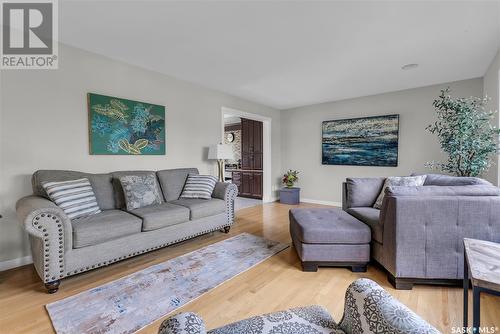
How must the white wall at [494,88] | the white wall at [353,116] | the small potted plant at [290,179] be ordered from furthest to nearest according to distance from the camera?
the small potted plant at [290,179] → the white wall at [353,116] → the white wall at [494,88]

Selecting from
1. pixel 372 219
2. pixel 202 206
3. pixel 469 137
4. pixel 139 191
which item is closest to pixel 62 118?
pixel 139 191

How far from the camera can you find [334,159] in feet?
16.9

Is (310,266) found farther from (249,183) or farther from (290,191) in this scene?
(249,183)

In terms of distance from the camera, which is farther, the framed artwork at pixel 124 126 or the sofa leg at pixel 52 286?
the framed artwork at pixel 124 126

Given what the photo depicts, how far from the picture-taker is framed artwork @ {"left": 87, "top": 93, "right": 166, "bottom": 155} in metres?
2.87

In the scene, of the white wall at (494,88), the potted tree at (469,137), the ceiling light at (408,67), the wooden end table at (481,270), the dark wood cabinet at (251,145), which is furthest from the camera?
the dark wood cabinet at (251,145)

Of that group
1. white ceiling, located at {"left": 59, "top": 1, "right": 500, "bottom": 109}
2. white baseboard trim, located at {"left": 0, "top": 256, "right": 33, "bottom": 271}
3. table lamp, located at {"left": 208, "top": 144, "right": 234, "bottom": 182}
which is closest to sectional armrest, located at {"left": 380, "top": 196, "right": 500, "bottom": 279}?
white ceiling, located at {"left": 59, "top": 1, "right": 500, "bottom": 109}

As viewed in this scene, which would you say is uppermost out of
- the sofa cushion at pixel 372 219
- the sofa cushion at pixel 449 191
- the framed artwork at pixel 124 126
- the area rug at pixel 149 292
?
the framed artwork at pixel 124 126

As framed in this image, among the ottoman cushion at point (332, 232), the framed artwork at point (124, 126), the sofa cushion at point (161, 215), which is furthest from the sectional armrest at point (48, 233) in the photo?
the ottoman cushion at point (332, 232)

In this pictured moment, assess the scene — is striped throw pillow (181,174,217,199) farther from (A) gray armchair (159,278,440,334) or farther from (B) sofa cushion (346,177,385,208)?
(A) gray armchair (159,278,440,334)

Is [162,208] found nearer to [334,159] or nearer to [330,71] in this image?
[330,71]

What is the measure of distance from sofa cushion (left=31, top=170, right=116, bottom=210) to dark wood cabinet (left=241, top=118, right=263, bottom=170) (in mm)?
3612

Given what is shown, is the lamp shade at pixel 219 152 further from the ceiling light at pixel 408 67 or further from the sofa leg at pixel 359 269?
the ceiling light at pixel 408 67

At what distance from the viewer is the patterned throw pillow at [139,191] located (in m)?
2.67
